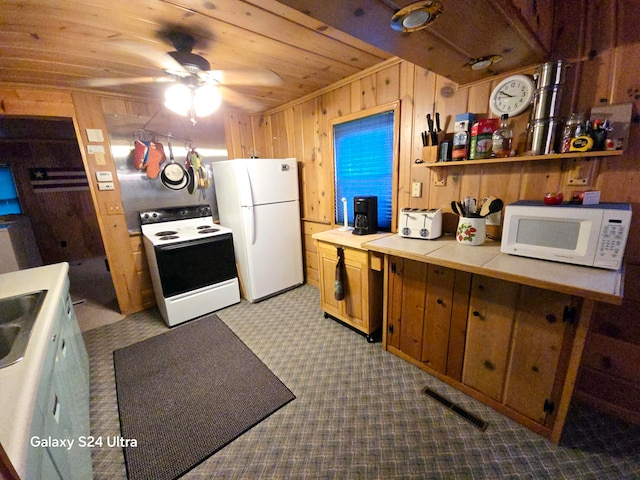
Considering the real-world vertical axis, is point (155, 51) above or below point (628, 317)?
above

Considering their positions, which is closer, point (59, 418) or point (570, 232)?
point (59, 418)

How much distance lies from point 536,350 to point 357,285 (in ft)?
4.00

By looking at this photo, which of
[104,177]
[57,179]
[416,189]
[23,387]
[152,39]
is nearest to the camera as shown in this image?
[23,387]

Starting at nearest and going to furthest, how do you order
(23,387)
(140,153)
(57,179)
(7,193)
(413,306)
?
(23,387)
(413,306)
(140,153)
(7,193)
(57,179)

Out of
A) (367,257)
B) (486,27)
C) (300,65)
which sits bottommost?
(367,257)

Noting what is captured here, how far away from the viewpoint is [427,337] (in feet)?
6.06

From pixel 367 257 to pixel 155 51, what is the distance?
6.05 feet

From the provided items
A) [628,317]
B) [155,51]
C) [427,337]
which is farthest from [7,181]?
[628,317]

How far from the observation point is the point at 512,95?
5.33 ft

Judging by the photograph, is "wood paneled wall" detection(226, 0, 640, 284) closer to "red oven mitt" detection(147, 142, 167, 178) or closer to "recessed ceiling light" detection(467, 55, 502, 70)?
"recessed ceiling light" detection(467, 55, 502, 70)

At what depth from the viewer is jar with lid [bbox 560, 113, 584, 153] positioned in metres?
1.37

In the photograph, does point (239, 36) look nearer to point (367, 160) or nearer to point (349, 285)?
point (367, 160)

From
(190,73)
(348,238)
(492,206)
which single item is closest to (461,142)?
(492,206)

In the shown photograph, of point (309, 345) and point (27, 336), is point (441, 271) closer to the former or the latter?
point (309, 345)
